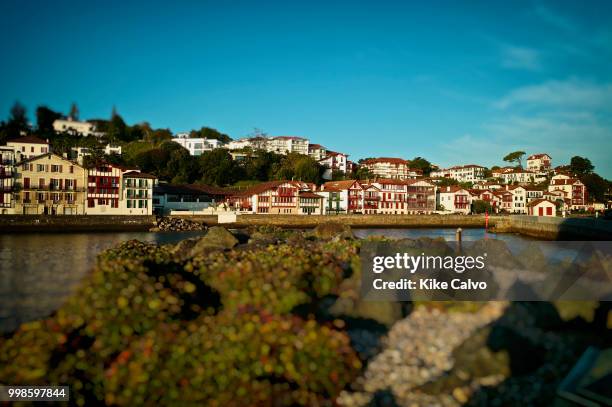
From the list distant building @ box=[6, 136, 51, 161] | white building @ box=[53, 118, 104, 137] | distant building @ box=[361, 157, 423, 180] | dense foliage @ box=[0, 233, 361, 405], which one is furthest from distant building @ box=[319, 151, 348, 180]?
dense foliage @ box=[0, 233, 361, 405]

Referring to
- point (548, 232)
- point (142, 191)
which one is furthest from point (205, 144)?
point (548, 232)

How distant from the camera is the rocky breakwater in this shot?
5138 centimetres

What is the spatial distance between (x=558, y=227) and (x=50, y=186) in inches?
2206

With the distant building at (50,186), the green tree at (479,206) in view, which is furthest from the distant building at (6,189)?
the green tree at (479,206)

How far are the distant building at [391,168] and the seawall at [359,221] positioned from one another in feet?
177

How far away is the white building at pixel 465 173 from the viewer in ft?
452

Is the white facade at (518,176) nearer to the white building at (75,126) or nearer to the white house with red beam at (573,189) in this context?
the white house with red beam at (573,189)

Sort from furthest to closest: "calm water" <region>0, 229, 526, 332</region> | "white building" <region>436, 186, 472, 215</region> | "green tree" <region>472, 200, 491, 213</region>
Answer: "green tree" <region>472, 200, 491, 213</region>, "white building" <region>436, 186, 472, 215</region>, "calm water" <region>0, 229, 526, 332</region>

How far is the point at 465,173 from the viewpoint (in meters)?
141

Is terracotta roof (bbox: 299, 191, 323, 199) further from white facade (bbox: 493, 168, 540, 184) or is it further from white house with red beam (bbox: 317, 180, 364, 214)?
white facade (bbox: 493, 168, 540, 184)

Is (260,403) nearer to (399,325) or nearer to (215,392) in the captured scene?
(215,392)

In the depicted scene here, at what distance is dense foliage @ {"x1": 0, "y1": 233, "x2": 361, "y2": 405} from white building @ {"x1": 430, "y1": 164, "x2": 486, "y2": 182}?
13485cm

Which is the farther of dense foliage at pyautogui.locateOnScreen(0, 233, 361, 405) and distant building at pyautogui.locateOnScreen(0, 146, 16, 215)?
distant building at pyautogui.locateOnScreen(0, 146, 16, 215)

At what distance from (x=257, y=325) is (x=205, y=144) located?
4423 inches
